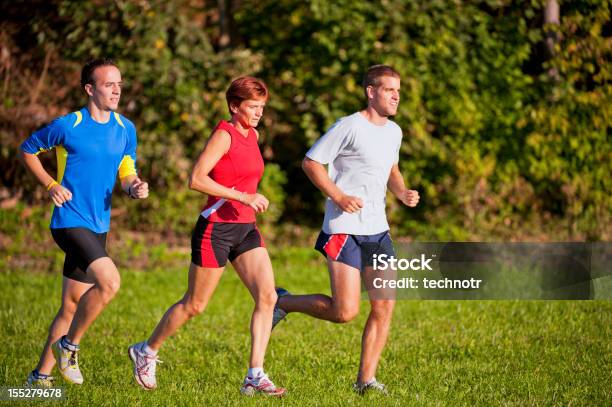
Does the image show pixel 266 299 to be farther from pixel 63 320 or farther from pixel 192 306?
pixel 63 320

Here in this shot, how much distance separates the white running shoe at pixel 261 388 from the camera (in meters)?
5.61

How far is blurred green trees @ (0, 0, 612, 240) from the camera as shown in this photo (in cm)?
1148

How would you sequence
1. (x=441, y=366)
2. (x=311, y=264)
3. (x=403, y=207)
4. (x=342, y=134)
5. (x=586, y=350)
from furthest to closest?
(x=403, y=207) → (x=311, y=264) → (x=586, y=350) → (x=441, y=366) → (x=342, y=134)

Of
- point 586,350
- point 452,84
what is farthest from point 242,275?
point 452,84

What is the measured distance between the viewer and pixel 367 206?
568cm

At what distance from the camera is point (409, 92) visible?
11602 millimetres

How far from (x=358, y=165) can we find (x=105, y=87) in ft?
5.34

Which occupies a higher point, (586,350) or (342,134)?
(342,134)

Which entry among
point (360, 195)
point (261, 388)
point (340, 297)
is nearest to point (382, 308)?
point (340, 297)

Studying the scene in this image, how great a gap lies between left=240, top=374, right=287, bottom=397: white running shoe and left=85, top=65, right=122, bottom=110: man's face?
6.23ft

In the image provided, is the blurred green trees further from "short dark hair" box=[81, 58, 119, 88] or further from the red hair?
the red hair

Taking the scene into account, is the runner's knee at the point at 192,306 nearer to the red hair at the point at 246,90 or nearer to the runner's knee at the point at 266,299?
the runner's knee at the point at 266,299

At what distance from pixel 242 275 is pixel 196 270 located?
11.7 inches

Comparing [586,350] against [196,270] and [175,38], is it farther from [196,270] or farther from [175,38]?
[175,38]
